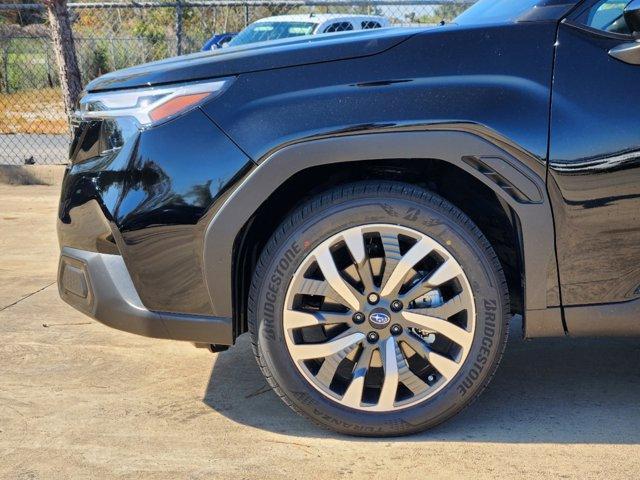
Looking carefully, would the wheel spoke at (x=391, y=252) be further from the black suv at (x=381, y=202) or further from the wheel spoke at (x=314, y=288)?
the wheel spoke at (x=314, y=288)

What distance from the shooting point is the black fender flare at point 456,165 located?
9.71ft

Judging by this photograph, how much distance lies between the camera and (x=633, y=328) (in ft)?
10.1

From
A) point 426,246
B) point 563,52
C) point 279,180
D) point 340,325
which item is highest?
point 563,52

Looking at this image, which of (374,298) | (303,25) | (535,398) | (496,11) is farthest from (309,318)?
(303,25)

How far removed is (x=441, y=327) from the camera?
3.10 m

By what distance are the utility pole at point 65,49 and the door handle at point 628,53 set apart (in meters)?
7.25

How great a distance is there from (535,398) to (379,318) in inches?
34.8

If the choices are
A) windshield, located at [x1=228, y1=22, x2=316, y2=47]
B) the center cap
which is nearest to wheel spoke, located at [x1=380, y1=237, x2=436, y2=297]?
the center cap

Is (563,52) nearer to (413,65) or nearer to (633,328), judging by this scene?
(413,65)

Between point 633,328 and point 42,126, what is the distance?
12504 millimetres

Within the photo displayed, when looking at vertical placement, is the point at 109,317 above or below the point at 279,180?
below

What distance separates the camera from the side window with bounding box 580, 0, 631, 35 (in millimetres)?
3080

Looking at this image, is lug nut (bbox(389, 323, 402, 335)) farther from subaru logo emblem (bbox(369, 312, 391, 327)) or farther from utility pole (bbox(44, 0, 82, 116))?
utility pole (bbox(44, 0, 82, 116))

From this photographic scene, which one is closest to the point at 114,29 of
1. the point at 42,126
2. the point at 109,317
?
the point at 42,126
